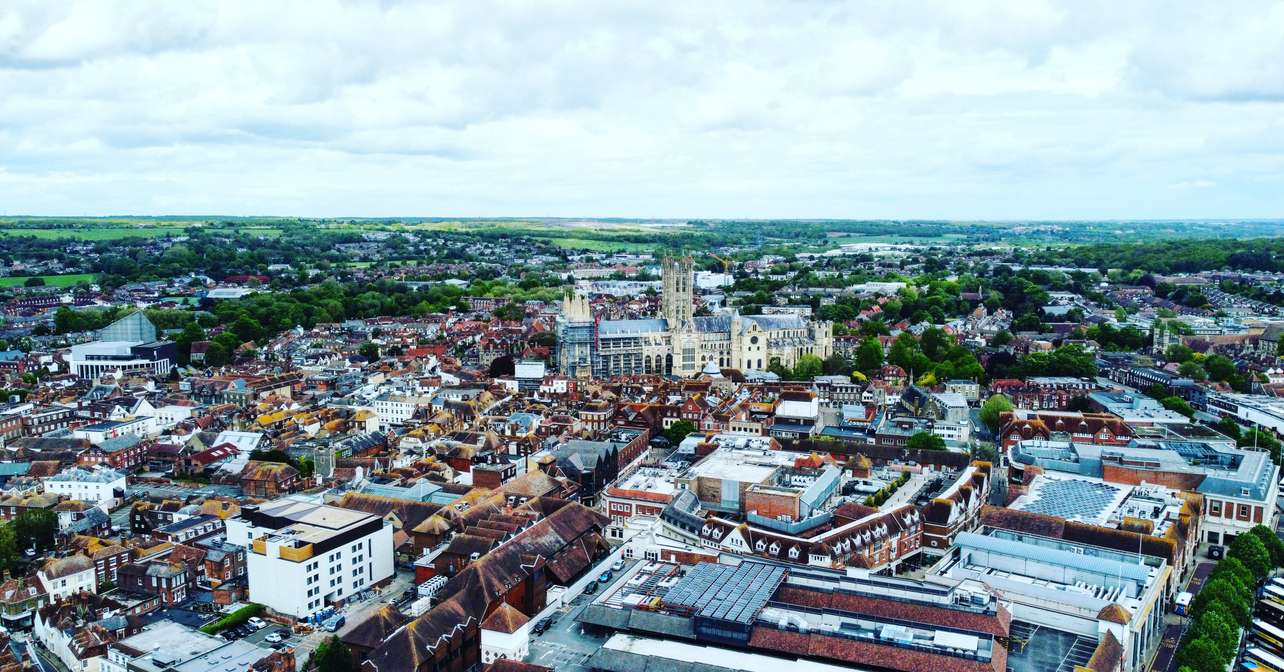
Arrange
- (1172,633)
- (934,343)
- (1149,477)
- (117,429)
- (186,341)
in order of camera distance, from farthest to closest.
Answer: (186,341), (934,343), (117,429), (1149,477), (1172,633)

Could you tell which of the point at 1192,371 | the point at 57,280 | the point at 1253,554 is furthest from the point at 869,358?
the point at 57,280

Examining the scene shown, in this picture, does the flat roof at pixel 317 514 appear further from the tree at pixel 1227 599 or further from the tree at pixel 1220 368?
the tree at pixel 1220 368

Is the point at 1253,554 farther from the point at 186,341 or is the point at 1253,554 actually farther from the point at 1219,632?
the point at 186,341

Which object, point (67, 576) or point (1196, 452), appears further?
point (1196, 452)

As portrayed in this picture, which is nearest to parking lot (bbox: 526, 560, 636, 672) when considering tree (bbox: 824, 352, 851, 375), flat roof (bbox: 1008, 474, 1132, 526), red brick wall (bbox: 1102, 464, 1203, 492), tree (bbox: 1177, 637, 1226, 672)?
tree (bbox: 1177, 637, 1226, 672)

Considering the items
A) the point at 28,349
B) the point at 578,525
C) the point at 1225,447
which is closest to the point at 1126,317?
the point at 1225,447

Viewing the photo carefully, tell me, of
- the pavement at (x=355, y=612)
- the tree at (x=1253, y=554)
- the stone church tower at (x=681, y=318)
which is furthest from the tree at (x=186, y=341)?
the tree at (x=1253, y=554)

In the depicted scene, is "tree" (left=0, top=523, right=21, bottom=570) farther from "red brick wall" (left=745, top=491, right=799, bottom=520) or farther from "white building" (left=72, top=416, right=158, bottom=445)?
"red brick wall" (left=745, top=491, right=799, bottom=520)

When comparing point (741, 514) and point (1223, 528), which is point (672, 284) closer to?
point (741, 514)
